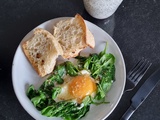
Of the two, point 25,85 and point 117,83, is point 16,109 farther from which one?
point 117,83

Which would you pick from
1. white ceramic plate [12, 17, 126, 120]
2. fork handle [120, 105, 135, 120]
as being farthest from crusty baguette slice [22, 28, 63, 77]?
A: fork handle [120, 105, 135, 120]

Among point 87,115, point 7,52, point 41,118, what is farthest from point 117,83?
point 7,52

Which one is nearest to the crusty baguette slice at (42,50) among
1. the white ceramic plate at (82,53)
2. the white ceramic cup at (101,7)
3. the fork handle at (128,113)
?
the white ceramic plate at (82,53)

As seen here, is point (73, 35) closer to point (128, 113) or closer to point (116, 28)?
point (116, 28)

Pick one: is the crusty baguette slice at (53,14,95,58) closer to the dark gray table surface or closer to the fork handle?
the dark gray table surface

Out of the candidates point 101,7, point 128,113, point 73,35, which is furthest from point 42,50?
point 128,113

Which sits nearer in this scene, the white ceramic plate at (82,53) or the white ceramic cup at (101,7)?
the white ceramic plate at (82,53)

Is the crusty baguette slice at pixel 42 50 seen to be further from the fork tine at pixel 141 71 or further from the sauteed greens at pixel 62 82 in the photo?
the fork tine at pixel 141 71
